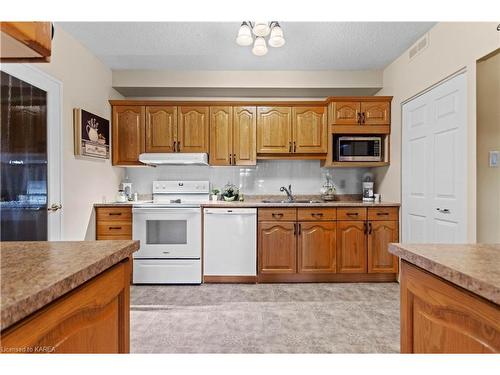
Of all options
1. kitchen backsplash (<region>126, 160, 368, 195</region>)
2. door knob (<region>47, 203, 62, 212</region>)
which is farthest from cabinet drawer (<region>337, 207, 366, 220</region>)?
door knob (<region>47, 203, 62, 212</region>)

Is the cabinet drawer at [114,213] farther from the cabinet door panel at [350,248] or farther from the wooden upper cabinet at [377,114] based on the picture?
the wooden upper cabinet at [377,114]

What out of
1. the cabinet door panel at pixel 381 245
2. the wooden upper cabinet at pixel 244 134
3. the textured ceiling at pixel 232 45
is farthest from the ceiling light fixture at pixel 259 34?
the cabinet door panel at pixel 381 245

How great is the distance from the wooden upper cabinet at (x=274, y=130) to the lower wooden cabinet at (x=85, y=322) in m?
2.79

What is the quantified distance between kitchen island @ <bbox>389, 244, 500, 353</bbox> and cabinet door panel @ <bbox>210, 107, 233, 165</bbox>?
2.74m

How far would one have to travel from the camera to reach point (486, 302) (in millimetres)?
656

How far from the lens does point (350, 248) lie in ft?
10.8

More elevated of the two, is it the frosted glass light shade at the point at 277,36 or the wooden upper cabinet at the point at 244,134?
the frosted glass light shade at the point at 277,36

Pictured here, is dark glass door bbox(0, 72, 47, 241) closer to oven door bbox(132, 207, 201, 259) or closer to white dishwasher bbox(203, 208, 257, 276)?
oven door bbox(132, 207, 201, 259)

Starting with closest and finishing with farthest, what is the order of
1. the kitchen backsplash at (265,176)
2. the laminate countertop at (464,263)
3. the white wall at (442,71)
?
1. the laminate countertop at (464,263)
2. the white wall at (442,71)
3. the kitchen backsplash at (265,176)

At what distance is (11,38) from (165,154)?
2.84m

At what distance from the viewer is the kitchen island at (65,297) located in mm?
521

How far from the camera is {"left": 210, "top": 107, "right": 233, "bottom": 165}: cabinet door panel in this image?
11.8 feet

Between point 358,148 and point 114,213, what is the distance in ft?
9.62
